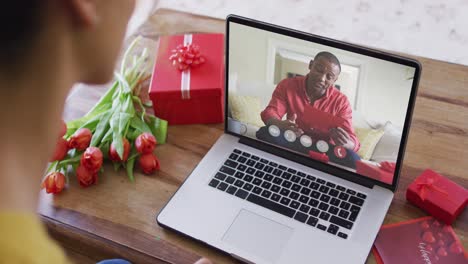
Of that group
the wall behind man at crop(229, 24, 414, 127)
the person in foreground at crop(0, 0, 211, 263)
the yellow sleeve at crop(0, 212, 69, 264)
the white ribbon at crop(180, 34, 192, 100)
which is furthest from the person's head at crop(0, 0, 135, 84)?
the white ribbon at crop(180, 34, 192, 100)

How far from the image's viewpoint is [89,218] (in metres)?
1.06

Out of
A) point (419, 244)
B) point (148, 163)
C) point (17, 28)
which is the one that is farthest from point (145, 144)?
point (17, 28)

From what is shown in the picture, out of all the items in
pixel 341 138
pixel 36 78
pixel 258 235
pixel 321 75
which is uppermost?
pixel 36 78

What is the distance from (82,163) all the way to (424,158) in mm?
676

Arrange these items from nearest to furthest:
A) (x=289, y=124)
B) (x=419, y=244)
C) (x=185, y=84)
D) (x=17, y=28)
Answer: (x=17, y=28) < (x=419, y=244) < (x=289, y=124) < (x=185, y=84)

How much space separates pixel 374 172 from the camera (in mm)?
1040

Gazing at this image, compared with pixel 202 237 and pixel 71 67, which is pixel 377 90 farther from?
pixel 71 67

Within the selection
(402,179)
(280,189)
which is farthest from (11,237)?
(402,179)

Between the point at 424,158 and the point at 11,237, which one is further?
the point at 424,158

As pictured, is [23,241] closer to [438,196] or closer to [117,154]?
[117,154]

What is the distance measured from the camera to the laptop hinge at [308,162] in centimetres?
106

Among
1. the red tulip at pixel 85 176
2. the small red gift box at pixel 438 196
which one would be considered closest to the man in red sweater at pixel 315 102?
the small red gift box at pixel 438 196

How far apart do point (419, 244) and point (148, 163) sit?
0.53 m

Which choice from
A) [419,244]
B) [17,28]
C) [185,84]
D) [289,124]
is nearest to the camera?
[17,28]
